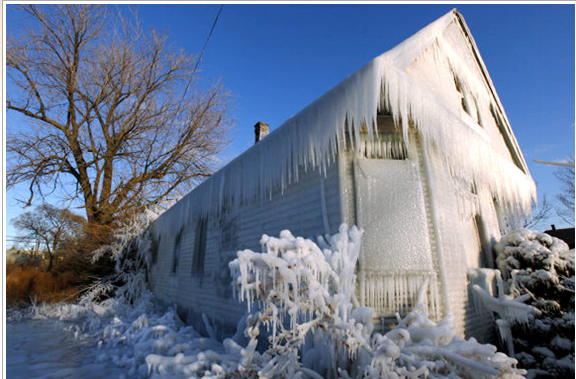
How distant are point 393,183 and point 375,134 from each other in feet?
2.84

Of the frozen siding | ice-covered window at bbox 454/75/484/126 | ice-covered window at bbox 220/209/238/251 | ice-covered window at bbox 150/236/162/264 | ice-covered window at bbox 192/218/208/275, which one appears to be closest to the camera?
the frozen siding

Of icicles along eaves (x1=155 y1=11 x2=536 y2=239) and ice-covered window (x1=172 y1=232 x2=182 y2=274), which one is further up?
icicles along eaves (x1=155 y1=11 x2=536 y2=239)

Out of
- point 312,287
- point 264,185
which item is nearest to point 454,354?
point 312,287

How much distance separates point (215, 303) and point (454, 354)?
5.34m

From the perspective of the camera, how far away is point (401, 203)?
15.1 ft

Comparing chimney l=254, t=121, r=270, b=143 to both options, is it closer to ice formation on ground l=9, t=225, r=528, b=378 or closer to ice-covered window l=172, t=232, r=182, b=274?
ice-covered window l=172, t=232, r=182, b=274

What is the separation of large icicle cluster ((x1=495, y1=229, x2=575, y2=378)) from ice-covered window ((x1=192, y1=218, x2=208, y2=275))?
6900 millimetres

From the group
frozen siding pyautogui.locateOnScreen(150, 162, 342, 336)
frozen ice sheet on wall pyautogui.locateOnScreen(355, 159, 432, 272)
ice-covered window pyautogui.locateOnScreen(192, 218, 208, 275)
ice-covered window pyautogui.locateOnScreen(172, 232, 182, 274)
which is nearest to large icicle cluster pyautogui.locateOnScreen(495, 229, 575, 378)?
frozen ice sheet on wall pyautogui.locateOnScreen(355, 159, 432, 272)

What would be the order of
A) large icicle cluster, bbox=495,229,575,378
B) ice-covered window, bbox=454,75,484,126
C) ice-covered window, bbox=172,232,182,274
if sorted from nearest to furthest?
large icicle cluster, bbox=495,229,575,378 < ice-covered window, bbox=454,75,484,126 < ice-covered window, bbox=172,232,182,274

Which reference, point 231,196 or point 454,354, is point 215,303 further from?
point 454,354

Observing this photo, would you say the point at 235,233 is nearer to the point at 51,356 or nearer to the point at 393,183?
the point at 393,183

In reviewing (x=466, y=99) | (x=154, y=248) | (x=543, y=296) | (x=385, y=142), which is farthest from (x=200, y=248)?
(x=466, y=99)

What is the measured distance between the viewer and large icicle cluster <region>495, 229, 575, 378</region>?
422 cm

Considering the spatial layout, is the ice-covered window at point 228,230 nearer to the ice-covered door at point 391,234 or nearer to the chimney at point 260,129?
the ice-covered door at point 391,234
